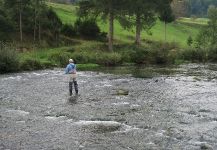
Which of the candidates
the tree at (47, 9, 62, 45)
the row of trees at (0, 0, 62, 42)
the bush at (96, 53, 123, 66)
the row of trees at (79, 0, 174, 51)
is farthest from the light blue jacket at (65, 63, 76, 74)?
the tree at (47, 9, 62, 45)

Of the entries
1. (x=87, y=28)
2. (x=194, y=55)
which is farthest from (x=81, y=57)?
(x=194, y=55)

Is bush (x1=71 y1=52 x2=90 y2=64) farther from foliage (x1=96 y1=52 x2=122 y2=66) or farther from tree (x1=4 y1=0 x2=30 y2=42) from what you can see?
tree (x1=4 y1=0 x2=30 y2=42)

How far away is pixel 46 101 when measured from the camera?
112 feet

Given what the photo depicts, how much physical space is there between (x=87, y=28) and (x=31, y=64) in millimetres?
31282

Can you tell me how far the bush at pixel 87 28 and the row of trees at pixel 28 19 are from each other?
531 centimetres

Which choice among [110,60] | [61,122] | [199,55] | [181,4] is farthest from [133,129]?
[181,4]

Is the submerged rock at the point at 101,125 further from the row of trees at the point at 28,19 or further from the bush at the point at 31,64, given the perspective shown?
the row of trees at the point at 28,19

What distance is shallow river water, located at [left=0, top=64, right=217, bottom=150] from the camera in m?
22.0

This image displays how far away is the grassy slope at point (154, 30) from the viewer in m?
99.0

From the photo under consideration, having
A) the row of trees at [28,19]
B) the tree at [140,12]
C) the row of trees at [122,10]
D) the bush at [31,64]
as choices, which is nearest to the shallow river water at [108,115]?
the bush at [31,64]

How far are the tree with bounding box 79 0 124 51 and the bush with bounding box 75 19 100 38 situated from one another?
912 cm

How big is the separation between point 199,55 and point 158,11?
13491mm

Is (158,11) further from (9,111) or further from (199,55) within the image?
(9,111)

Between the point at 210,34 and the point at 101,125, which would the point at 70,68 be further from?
the point at 210,34
